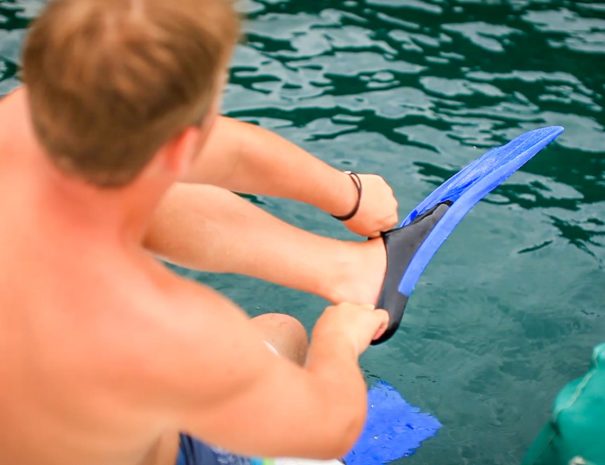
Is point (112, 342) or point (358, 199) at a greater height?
point (112, 342)

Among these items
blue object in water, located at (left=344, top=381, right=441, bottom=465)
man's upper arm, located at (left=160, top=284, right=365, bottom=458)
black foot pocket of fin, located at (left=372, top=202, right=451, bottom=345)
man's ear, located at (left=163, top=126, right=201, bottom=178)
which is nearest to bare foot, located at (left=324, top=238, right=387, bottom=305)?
black foot pocket of fin, located at (left=372, top=202, right=451, bottom=345)

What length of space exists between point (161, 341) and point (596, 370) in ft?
3.52

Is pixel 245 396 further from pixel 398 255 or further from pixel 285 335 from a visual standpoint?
pixel 398 255

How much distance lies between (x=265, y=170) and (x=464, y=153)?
5.26 feet

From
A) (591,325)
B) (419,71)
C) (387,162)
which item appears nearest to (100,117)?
(591,325)

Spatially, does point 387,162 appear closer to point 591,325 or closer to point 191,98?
point 591,325

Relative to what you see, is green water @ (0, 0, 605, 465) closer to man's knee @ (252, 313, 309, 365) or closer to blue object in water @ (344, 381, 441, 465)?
blue object in water @ (344, 381, 441, 465)

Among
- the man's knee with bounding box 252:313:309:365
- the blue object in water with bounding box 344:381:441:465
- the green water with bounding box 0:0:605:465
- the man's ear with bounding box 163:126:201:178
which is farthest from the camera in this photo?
the green water with bounding box 0:0:605:465

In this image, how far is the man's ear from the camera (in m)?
1.22

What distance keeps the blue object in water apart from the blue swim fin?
424 mm

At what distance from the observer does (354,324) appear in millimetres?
1938

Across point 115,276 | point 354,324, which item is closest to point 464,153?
point 354,324

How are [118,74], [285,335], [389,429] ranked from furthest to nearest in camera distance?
1. [389,429]
2. [285,335]
3. [118,74]

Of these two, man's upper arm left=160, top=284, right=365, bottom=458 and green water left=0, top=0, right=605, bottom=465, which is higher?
man's upper arm left=160, top=284, right=365, bottom=458
